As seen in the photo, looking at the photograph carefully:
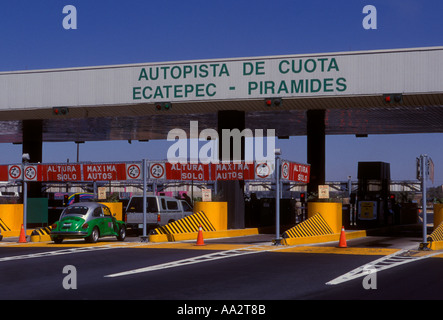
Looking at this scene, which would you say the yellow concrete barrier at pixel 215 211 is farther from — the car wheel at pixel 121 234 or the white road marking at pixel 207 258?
the white road marking at pixel 207 258

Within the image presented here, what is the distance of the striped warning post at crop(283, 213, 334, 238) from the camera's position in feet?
85.0

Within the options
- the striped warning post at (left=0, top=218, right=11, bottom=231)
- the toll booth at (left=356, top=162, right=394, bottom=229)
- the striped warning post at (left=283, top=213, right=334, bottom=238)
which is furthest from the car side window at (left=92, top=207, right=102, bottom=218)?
the toll booth at (left=356, top=162, right=394, bottom=229)

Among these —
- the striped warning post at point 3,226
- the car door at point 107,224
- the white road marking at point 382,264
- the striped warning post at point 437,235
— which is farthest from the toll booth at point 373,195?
the striped warning post at point 3,226

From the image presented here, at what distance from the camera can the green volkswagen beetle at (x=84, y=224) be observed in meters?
25.5

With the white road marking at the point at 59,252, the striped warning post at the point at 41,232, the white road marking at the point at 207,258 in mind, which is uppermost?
the striped warning post at the point at 41,232

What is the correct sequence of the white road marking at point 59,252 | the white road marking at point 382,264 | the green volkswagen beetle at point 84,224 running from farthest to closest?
the green volkswagen beetle at point 84,224 < the white road marking at point 59,252 < the white road marking at point 382,264

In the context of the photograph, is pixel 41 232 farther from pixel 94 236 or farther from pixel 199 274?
pixel 199 274

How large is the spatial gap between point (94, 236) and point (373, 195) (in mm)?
20381

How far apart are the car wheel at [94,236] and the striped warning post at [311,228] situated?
7082mm

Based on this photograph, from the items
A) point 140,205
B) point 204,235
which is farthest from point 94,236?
point 204,235

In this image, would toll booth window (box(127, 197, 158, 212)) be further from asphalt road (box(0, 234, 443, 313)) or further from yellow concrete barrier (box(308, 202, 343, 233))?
asphalt road (box(0, 234, 443, 313))

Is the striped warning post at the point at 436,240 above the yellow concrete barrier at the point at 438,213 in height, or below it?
below
